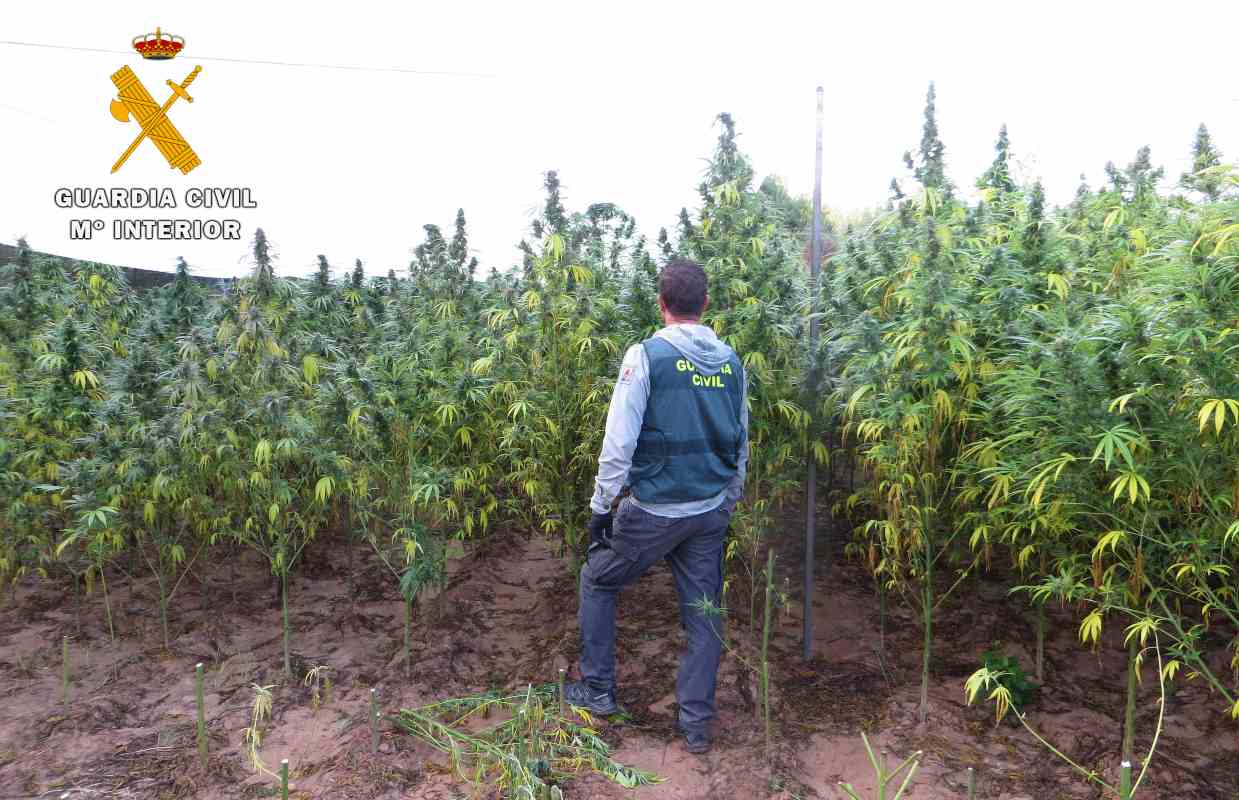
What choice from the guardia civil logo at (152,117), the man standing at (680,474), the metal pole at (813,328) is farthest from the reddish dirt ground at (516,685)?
the guardia civil logo at (152,117)

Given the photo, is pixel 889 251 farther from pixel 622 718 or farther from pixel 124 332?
pixel 124 332

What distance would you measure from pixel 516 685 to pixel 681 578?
936mm

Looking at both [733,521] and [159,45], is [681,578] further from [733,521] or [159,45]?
[159,45]

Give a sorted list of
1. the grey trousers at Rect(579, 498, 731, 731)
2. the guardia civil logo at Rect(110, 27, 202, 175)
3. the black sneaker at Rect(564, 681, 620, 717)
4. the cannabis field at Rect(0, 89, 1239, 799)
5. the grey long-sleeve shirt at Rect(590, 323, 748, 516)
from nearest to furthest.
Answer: the cannabis field at Rect(0, 89, 1239, 799), the grey long-sleeve shirt at Rect(590, 323, 748, 516), the grey trousers at Rect(579, 498, 731, 731), the black sneaker at Rect(564, 681, 620, 717), the guardia civil logo at Rect(110, 27, 202, 175)

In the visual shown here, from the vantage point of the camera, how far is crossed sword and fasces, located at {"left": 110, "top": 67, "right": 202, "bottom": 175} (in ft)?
14.7

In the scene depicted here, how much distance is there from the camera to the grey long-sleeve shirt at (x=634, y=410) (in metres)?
2.76

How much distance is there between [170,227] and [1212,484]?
4.88 metres

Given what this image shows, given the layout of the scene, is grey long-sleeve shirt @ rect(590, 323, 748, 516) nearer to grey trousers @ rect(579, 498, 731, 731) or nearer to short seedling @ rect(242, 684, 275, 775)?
grey trousers @ rect(579, 498, 731, 731)

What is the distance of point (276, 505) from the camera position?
11.1 feet

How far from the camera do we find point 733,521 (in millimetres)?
3482

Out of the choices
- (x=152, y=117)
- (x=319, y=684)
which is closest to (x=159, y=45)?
(x=152, y=117)

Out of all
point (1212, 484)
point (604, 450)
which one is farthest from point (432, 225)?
point (1212, 484)

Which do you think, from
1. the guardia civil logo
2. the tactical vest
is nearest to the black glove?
the tactical vest

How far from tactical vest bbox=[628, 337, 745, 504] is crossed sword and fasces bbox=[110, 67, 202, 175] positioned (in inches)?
126
